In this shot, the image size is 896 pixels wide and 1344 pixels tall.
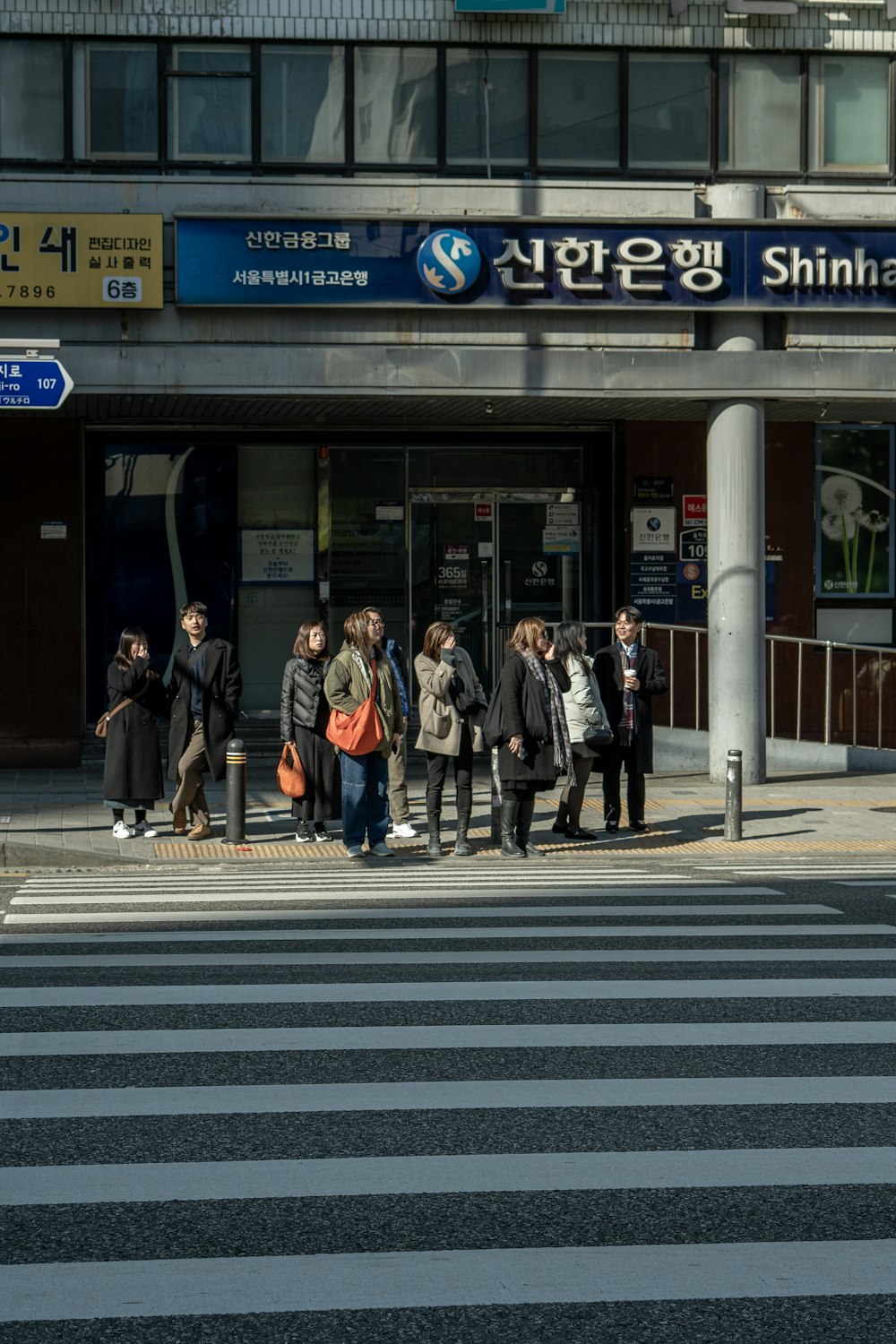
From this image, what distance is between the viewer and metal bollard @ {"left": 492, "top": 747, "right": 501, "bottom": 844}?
13.9m

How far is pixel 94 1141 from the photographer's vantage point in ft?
18.4

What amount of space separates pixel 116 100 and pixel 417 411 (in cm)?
453

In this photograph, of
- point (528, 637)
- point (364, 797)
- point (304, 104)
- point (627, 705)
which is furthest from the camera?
point (304, 104)

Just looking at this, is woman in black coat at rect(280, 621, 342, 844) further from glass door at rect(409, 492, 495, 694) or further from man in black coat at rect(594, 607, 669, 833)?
glass door at rect(409, 492, 495, 694)

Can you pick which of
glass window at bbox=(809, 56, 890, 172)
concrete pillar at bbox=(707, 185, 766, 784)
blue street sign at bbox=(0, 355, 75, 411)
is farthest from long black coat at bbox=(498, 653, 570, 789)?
glass window at bbox=(809, 56, 890, 172)

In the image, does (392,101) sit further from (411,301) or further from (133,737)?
(133,737)

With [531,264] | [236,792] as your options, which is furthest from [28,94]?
[236,792]

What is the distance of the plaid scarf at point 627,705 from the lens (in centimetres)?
1449

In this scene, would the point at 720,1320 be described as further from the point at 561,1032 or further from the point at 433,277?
the point at 433,277

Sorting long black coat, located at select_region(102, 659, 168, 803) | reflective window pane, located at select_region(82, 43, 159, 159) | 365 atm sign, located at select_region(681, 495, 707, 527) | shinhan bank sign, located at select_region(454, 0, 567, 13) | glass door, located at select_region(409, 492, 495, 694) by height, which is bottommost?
long black coat, located at select_region(102, 659, 168, 803)

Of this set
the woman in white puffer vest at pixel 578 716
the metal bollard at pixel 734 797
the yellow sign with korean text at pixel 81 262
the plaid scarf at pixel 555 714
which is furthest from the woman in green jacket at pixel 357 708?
the yellow sign with korean text at pixel 81 262

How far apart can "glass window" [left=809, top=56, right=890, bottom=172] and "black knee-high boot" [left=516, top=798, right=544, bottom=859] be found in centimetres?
911

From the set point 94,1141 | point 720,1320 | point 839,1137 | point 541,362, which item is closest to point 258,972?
point 94,1141

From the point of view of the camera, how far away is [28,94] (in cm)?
1777
